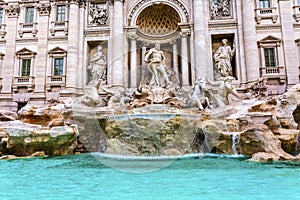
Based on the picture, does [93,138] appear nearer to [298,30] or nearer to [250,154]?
[250,154]

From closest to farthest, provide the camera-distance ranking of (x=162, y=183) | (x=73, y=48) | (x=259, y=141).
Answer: (x=162, y=183) < (x=259, y=141) < (x=73, y=48)

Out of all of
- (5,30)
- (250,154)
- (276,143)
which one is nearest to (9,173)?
(250,154)

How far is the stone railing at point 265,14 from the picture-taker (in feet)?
54.9

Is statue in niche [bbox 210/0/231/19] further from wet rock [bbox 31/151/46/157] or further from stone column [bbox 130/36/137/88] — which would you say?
wet rock [bbox 31/151/46/157]

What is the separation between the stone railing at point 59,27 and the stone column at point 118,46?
3711 mm

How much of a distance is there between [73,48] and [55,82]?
270cm

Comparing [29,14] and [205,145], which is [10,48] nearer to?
[29,14]

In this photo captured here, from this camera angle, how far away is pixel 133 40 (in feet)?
57.5

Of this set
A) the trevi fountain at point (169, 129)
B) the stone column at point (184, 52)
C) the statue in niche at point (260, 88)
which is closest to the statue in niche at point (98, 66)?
the trevi fountain at point (169, 129)

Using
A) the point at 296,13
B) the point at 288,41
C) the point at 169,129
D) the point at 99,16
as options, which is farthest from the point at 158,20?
the point at 169,129

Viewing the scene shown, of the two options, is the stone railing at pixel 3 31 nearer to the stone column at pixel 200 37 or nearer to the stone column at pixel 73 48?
the stone column at pixel 73 48

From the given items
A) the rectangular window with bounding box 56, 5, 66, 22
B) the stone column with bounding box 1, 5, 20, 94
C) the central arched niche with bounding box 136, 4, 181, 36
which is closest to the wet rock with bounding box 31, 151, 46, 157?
the stone column with bounding box 1, 5, 20, 94

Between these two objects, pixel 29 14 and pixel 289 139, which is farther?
pixel 29 14

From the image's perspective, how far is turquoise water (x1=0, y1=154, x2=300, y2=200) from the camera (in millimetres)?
4172
